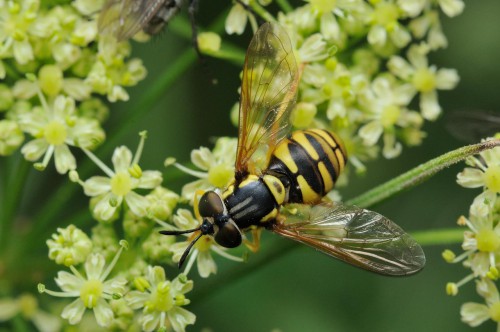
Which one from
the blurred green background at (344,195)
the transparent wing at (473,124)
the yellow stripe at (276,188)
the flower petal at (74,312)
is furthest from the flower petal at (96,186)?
the transparent wing at (473,124)

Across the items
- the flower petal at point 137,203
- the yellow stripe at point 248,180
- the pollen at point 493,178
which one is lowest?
the flower petal at point 137,203

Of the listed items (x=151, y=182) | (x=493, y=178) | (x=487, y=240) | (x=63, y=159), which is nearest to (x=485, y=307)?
(x=487, y=240)

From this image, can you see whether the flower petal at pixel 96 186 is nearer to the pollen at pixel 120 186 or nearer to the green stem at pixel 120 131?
the pollen at pixel 120 186

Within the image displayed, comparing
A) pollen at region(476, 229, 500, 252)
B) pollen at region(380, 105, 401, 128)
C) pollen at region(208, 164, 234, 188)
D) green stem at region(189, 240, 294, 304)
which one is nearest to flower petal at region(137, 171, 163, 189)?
pollen at region(208, 164, 234, 188)

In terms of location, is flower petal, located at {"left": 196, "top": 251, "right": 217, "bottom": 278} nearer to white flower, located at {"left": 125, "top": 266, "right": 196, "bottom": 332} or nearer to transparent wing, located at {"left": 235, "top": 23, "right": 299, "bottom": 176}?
white flower, located at {"left": 125, "top": 266, "right": 196, "bottom": 332}

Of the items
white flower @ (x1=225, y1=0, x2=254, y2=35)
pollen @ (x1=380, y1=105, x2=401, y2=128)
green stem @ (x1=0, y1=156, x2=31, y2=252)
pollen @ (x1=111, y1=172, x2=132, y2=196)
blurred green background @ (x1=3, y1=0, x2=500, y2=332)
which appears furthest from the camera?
blurred green background @ (x1=3, y1=0, x2=500, y2=332)

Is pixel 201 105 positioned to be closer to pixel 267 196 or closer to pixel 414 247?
pixel 267 196

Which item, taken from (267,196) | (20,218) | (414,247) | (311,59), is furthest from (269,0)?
(20,218)

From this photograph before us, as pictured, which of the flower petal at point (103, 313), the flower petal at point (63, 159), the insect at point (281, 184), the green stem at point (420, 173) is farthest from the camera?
the flower petal at point (63, 159)
